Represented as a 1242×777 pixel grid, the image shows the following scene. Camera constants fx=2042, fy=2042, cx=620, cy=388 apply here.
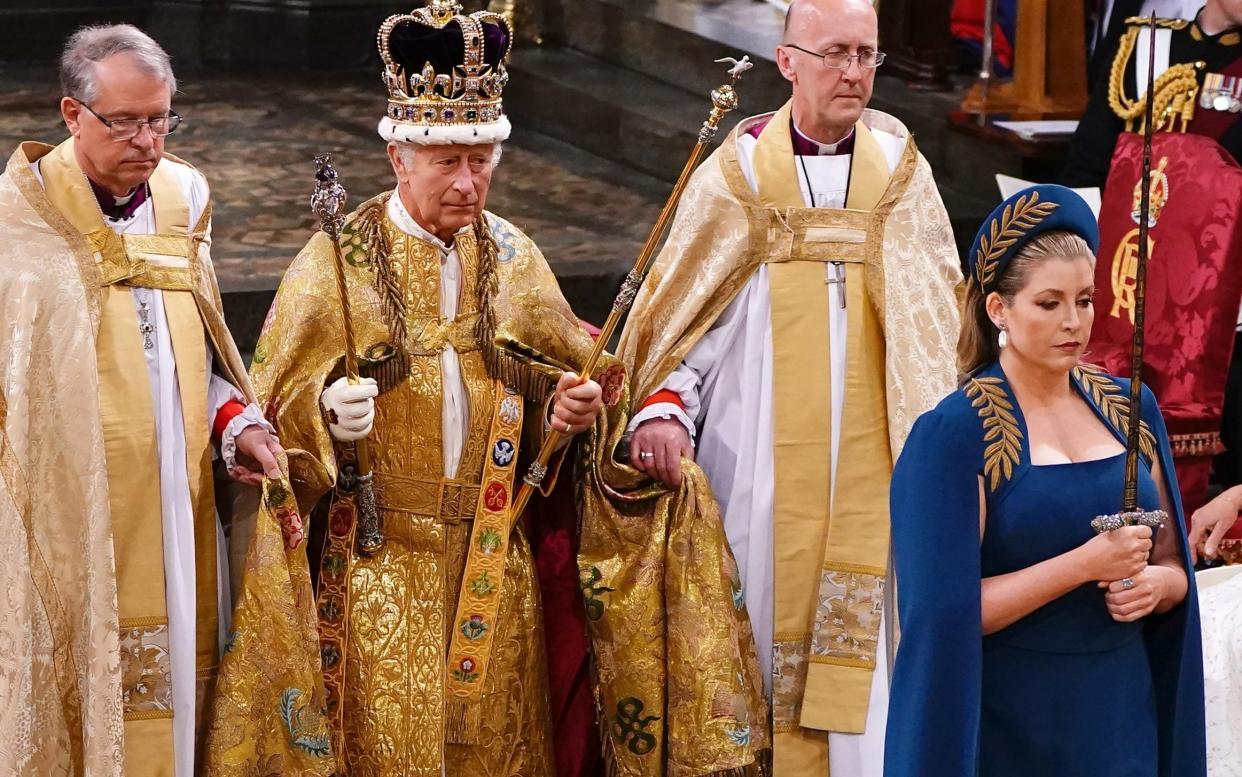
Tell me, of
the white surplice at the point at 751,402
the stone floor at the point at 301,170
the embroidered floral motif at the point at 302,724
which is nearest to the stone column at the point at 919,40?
the stone floor at the point at 301,170

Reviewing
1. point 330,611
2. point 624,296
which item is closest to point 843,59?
point 624,296

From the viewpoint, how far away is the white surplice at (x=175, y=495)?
181 inches

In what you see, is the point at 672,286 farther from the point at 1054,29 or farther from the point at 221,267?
the point at 1054,29

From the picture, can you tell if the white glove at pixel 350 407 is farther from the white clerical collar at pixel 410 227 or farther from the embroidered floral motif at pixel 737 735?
the embroidered floral motif at pixel 737 735

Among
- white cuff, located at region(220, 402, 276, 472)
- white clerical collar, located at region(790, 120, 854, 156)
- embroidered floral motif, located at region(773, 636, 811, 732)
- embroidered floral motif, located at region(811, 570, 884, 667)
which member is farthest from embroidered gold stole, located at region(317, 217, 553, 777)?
white clerical collar, located at region(790, 120, 854, 156)

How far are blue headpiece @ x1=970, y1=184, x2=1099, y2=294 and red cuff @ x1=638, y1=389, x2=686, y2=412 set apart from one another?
1.43 metres

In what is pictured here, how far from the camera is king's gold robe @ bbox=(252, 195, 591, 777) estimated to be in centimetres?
474

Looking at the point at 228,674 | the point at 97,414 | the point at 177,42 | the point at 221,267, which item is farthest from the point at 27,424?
the point at 177,42

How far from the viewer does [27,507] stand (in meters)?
4.45

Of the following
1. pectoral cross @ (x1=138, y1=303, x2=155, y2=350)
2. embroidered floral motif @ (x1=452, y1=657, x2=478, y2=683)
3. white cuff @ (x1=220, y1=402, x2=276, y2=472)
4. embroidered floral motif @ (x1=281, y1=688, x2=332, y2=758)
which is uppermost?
pectoral cross @ (x1=138, y1=303, x2=155, y2=350)

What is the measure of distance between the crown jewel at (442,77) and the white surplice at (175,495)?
25.2 inches

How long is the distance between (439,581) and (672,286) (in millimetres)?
946

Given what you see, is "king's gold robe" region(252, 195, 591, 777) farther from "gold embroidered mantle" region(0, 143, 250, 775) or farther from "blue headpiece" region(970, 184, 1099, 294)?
"blue headpiece" region(970, 184, 1099, 294)

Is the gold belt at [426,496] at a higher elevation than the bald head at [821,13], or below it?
below
